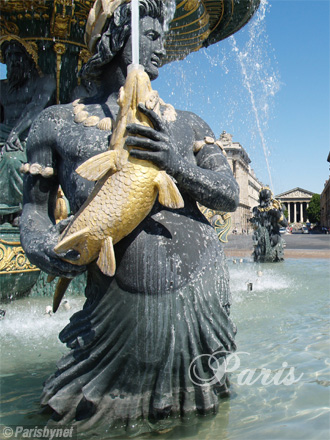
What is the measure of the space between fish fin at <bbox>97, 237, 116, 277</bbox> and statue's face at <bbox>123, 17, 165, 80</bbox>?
0.84m

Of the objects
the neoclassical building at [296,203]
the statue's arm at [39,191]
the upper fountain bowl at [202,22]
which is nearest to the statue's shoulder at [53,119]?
the statue's arm at [39,191]

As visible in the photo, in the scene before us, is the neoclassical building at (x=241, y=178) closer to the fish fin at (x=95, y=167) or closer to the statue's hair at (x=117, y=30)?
the statue's hair at (x=117, y=30)

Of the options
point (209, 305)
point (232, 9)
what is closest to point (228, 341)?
point (209, 305)

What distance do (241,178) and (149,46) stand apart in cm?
7259

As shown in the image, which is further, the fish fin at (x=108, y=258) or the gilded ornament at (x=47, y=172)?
the gilded ornament at (x=47, y=172)

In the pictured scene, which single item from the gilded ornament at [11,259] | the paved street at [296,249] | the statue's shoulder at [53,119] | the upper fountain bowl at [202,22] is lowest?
the paved street at [296,249]

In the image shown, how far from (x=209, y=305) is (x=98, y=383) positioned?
519 millimetres

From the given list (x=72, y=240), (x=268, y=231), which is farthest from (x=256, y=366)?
(x=268, y=231)

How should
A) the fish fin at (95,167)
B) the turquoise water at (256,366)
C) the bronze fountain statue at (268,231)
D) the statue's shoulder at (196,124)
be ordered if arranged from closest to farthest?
the fish fin at (95,167), the turquoise water at (256,366), the statue's shoulder at (196,124), the bronze fountain statue at (268,231)

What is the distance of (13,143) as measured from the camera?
5.61 meters

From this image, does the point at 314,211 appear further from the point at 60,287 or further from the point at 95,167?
the point at 95,167

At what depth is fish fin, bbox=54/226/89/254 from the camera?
5.44ft

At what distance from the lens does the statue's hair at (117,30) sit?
6.52ft

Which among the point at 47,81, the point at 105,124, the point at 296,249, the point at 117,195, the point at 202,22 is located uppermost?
the point at 202,22
